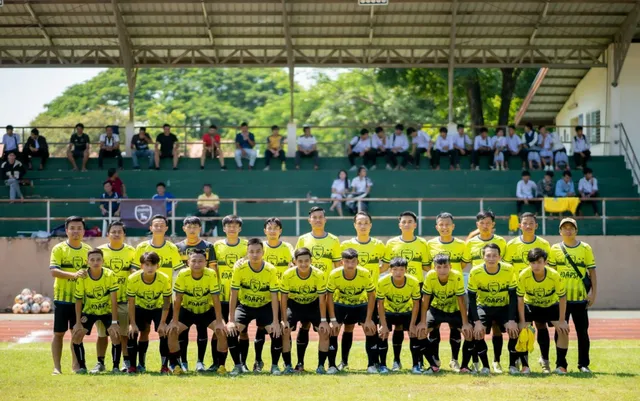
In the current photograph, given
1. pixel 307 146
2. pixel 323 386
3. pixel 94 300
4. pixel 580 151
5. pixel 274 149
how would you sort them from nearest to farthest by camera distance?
pixel 323 386
pixel 94 300
pixel 580 151
pixel 274 149
pixel 307 146

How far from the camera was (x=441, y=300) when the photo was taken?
1360 cm

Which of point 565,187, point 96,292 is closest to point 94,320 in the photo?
point 96,292

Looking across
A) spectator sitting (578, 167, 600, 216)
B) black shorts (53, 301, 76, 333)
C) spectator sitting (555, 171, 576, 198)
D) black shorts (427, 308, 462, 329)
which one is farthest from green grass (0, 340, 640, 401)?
spectator sitting (578, 167, 600, 216)

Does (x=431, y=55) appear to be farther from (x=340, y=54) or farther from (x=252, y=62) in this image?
(x=252, y=62)

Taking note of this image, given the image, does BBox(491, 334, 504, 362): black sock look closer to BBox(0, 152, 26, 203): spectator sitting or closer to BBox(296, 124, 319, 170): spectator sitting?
BBox(296, 124, 319, 170): spectator sitting

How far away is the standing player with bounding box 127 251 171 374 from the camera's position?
13.4 m

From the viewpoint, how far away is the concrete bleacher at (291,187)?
88.3 ft

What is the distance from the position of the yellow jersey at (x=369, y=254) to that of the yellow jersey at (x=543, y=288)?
209 centimetres

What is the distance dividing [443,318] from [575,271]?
1.89 m

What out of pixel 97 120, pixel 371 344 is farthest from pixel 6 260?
pixel 97 120

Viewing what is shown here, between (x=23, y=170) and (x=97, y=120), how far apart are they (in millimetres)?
29738

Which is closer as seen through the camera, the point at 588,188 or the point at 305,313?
the point at 305,313

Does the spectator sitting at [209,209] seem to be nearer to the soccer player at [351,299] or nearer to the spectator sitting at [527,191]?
the spectator sitting at [527,191]

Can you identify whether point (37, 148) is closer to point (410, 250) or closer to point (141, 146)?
point (141, 146)
